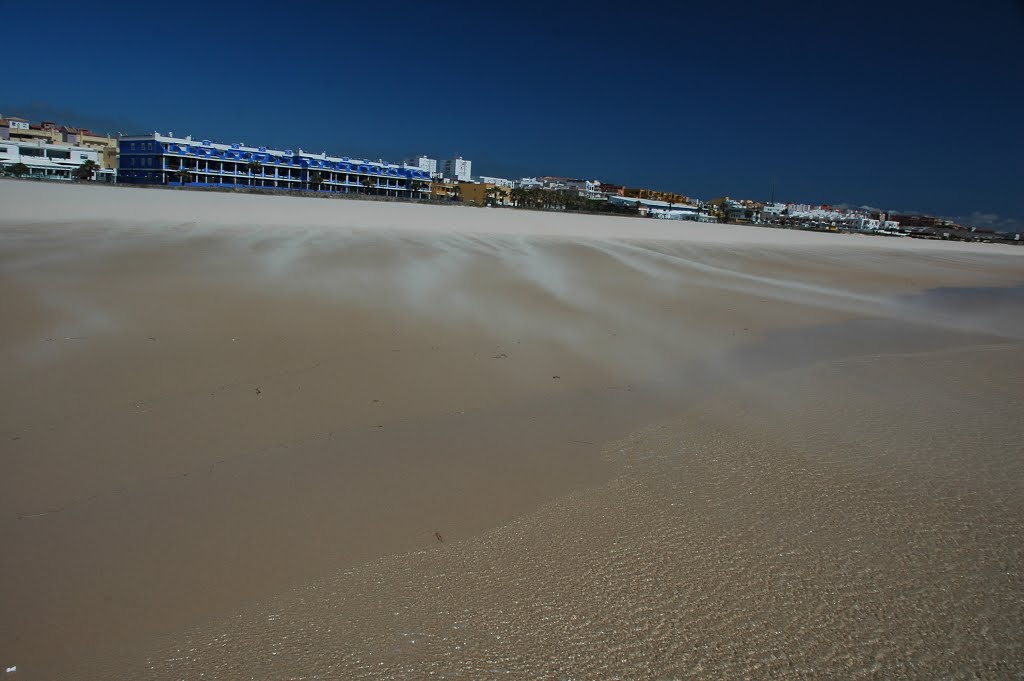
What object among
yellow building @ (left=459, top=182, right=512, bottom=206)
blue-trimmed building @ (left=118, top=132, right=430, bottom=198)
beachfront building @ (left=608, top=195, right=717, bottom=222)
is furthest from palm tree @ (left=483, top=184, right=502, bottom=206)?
beachfront building @ (left=608, top=195, right=717, bottom=222)

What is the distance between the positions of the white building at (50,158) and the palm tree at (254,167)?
11.3 m

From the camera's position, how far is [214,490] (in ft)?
7.54

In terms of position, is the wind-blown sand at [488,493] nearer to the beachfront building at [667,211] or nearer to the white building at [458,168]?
the beachfront building at [667,211]

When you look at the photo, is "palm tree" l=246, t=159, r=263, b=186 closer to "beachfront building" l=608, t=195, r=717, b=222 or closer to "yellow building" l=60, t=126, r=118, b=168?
"yellow building" l=60, t=126, r=118, b=168

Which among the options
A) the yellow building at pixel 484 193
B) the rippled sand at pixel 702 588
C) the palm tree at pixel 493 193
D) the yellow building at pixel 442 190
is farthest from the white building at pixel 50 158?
the rippled sand at pixel 702 588

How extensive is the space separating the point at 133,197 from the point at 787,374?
16278mm

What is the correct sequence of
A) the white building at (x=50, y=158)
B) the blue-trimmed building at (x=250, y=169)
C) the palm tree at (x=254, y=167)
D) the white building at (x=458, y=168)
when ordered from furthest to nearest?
the white building at (x=458, y=168), the palm tree at (x=254, y=167), the blue-trimmed building at (x=250, y=169), the white building at (x=50, y=158)

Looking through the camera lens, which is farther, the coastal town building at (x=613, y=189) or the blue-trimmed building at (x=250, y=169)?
the coastal town building at (x=613, y=189)

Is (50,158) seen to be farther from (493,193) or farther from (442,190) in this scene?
(442,190)

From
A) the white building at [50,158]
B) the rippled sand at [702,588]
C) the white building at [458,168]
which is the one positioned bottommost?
the rippled sand at [702,588]

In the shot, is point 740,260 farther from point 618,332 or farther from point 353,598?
point 353,598

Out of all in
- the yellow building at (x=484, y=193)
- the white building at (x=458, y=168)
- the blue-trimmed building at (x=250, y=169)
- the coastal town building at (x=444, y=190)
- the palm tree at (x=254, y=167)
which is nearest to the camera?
the blue-trimmed building at (x=250, y=169)

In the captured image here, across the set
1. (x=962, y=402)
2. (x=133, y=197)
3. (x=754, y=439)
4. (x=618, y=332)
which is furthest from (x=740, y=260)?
(x=133, y=197)

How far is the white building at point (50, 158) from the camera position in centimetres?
4872
